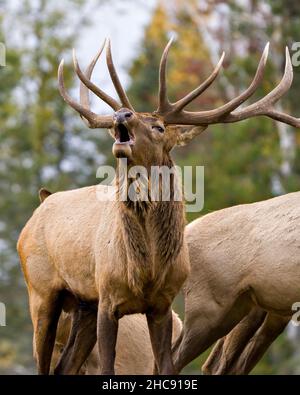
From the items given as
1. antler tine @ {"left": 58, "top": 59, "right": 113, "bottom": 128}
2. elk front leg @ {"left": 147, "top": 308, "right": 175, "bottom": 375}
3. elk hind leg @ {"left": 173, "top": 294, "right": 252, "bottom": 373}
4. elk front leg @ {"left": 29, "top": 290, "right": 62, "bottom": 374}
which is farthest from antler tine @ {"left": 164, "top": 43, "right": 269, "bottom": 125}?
elk front leg @ {"left": 29, "top": 290, "right": 62, "bottom": 374}

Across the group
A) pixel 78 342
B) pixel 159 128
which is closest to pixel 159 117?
pixel 159 128

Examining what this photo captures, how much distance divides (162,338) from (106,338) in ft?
1.45

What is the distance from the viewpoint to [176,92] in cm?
3544

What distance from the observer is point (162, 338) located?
34.8ft

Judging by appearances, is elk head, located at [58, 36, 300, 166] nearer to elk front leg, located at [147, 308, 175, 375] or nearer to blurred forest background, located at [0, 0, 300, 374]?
elk front leg, located at [147, 308, 175, 375]

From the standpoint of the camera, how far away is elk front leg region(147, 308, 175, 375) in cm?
1057

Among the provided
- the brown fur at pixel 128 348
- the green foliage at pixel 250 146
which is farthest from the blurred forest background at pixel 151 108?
the brown fur at pixel 128 348

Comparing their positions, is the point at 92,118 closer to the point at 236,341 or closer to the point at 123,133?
the point at 123,133

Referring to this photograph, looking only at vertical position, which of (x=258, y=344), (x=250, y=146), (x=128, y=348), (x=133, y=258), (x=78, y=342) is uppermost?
(x=133, y=258)

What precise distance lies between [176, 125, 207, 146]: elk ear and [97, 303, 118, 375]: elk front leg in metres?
1.41

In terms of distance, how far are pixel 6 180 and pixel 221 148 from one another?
778 centimetres

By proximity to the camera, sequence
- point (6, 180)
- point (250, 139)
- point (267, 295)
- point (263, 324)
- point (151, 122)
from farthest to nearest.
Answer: point (6, 180), point (250, 139), point (263, 324), point (267, 295), point (151, 122)
